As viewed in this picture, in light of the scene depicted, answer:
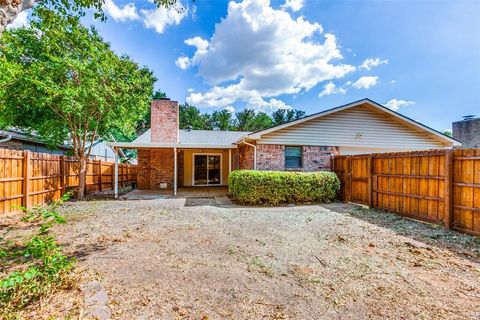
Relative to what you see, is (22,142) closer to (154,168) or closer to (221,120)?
(154,168)

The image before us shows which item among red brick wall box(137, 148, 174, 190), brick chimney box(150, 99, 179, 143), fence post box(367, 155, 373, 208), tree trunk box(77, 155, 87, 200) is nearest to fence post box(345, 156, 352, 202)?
fence post box(367, 155, 373, 208)

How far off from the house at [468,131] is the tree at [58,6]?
70.5 ft

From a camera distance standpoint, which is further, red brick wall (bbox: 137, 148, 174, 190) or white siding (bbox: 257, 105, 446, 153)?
red brick wall (bbox: 137, 148, 174, 190)

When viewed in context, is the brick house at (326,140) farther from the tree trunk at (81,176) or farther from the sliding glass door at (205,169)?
the sliding glass door at (205,169)

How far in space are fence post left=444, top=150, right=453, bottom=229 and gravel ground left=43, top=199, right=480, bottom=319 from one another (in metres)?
0.38

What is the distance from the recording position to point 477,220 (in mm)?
4961

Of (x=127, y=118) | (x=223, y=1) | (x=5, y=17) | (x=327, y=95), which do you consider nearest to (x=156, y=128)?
(x=127, y=118)

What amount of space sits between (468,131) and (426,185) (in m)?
16.1

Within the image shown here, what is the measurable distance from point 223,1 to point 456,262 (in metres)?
10.7

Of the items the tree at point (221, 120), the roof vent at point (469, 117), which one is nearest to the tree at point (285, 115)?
the tree at point (221, 120)

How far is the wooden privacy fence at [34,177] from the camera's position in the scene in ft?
21.8

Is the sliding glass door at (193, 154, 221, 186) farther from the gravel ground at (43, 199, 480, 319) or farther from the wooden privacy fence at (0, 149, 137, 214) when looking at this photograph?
the gravel ground at (43, 199, 480, 319)

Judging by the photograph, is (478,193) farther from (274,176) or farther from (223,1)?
(223,1)

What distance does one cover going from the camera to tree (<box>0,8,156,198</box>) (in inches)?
324
